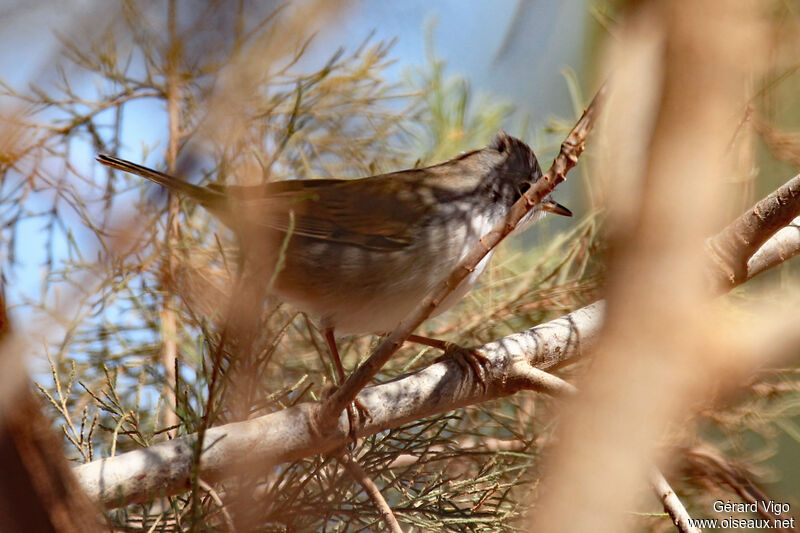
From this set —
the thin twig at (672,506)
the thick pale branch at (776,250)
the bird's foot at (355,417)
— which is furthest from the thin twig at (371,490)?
the thick pale branch at (776,250)

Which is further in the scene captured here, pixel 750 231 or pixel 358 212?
pixel 358 212

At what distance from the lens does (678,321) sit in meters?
0.77

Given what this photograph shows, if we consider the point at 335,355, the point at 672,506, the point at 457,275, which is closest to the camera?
the point at 457,275

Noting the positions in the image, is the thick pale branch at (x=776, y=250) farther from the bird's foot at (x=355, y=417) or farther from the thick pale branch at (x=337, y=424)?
the bird's foot at (x=355, y=417)

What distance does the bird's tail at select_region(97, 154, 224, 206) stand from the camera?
8.56ft

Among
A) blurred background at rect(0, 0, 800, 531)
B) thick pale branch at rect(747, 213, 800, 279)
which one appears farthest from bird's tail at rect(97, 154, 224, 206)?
thick pale branch at rect(747, 213, 800, 279)

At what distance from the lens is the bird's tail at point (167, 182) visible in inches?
103

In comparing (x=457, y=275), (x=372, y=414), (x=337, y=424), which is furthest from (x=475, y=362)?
(x=457, y=275)

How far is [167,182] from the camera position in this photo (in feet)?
8.63

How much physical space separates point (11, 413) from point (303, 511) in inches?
66.7

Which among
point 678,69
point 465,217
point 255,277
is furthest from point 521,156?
point 678,69

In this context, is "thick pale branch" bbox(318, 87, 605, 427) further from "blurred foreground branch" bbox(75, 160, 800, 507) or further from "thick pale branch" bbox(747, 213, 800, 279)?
"thick pale branch" bbox(747, 213, 800, 279)

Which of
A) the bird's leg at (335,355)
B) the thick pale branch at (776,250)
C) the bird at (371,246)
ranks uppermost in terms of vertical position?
the bird at (371,246)

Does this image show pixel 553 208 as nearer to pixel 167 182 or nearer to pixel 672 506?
pixel 672 506
